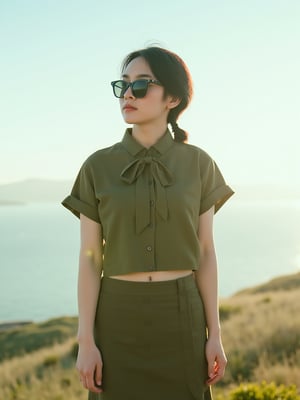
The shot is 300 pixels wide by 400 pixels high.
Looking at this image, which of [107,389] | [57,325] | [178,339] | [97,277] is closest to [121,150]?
[97,277]

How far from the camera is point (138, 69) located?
3404mm

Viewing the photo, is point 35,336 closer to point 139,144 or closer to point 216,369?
point 216,369

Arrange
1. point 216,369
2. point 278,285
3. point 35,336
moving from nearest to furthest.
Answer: point 216,369 → point 35,336 → point 278,285

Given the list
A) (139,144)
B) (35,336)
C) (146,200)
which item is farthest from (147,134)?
(35,336)

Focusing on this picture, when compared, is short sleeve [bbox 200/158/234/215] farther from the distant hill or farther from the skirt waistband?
the distant hill

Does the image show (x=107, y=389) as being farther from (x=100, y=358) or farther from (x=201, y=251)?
(x=201, y=251)

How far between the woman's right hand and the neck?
4.08 ft

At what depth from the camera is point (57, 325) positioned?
119ft

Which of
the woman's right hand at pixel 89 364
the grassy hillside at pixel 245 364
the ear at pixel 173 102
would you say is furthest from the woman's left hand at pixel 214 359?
the grassy hillside at pixel 245 364

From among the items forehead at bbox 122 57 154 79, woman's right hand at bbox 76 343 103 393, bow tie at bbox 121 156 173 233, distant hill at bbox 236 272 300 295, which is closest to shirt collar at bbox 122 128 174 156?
bow tie at bbox 121 156 173 233

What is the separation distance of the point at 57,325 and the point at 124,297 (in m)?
34.4

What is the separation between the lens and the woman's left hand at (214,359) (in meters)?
3.31

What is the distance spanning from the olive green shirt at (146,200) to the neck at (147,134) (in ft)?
0.15

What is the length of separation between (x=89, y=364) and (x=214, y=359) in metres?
0.73
